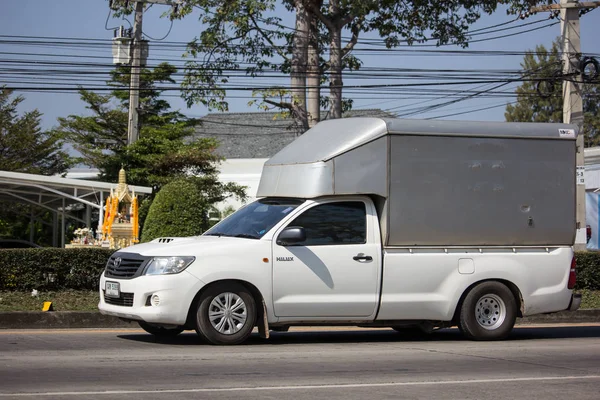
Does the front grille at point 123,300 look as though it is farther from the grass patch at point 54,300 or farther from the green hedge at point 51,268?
the green hedge at point 51,268

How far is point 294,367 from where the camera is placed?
9406 millimetres

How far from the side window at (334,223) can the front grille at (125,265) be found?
190cm

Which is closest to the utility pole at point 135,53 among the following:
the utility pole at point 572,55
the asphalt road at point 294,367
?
the utility pole at point 572,55

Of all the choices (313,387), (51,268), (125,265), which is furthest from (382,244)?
(51,268)

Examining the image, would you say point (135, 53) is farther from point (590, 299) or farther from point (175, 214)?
point (590, 299)

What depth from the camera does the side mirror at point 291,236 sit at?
11164 mm

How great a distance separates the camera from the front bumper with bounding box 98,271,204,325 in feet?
35.4

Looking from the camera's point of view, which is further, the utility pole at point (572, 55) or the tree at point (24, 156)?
the tree at point (24, 156)

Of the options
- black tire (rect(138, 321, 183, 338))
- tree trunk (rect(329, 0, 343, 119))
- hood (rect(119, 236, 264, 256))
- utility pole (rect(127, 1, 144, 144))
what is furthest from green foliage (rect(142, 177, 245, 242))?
hood (rect(119, 236, 264, 256))

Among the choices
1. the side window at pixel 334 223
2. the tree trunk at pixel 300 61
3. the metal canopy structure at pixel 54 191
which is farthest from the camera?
the metal canopy structure at pixel 54 191

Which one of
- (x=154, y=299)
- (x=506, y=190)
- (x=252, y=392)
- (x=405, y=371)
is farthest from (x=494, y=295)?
(x=252, y=392)

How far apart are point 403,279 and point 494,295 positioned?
4.61ft

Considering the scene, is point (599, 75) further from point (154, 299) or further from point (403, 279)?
point (154, 299)

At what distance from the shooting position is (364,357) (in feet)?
33.9
